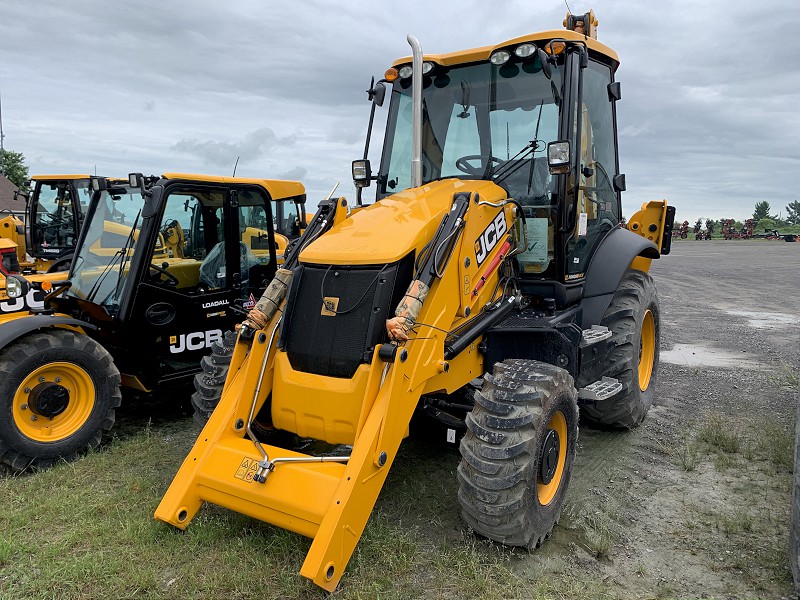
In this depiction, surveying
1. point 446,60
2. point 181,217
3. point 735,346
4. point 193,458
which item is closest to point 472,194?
point 446,60

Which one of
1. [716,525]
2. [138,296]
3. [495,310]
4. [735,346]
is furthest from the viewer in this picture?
[735,346]

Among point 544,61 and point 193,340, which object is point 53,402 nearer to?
point 193,340

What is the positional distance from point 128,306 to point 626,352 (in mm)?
4165

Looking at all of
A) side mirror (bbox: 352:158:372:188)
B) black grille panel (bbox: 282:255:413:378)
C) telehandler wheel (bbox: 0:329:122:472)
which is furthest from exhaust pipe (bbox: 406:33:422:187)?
telehandler wheel (bbox: 0:329:122:472)

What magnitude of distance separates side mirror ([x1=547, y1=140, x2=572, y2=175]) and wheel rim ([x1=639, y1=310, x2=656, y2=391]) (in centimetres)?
257

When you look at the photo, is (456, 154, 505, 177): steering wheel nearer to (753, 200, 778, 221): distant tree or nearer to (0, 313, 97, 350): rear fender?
(0, 313, 97, 350): rear fender

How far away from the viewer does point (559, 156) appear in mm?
4262

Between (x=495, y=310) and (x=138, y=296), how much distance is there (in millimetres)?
3037

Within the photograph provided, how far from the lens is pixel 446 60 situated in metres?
5.11

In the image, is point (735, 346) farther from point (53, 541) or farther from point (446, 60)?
point (53, 541)

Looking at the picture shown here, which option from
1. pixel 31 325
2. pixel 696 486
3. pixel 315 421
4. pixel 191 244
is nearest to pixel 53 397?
pixel 31 325

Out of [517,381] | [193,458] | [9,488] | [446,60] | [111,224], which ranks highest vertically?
[446,60]

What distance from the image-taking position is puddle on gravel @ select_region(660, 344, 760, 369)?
27.1 feet

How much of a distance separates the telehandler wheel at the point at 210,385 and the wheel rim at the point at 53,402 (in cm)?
120
